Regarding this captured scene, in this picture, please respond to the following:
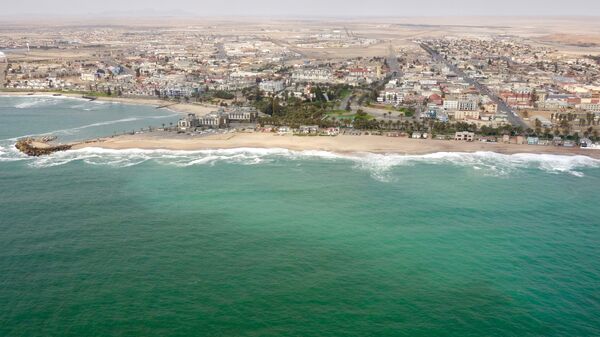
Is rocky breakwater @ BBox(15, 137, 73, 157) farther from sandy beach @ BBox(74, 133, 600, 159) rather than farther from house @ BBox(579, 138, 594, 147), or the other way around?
house @ BBox(579, 138, 594, 147)

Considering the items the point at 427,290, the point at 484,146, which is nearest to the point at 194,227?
the point at 427,290

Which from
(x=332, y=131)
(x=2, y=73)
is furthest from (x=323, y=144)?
(x=2, y=73)

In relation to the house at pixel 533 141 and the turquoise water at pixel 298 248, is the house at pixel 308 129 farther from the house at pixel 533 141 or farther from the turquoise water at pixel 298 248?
the house at pixel 533 141

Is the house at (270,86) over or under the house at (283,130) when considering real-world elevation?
over

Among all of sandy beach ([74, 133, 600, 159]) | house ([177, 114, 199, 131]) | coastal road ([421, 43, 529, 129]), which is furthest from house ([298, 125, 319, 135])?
coastal road ([421, 43, 529, 129])

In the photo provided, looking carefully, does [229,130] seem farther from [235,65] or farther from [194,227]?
[235,65]

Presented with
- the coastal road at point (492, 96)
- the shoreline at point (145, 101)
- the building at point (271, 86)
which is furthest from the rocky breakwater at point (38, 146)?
the coastal road at point (492, 96)
